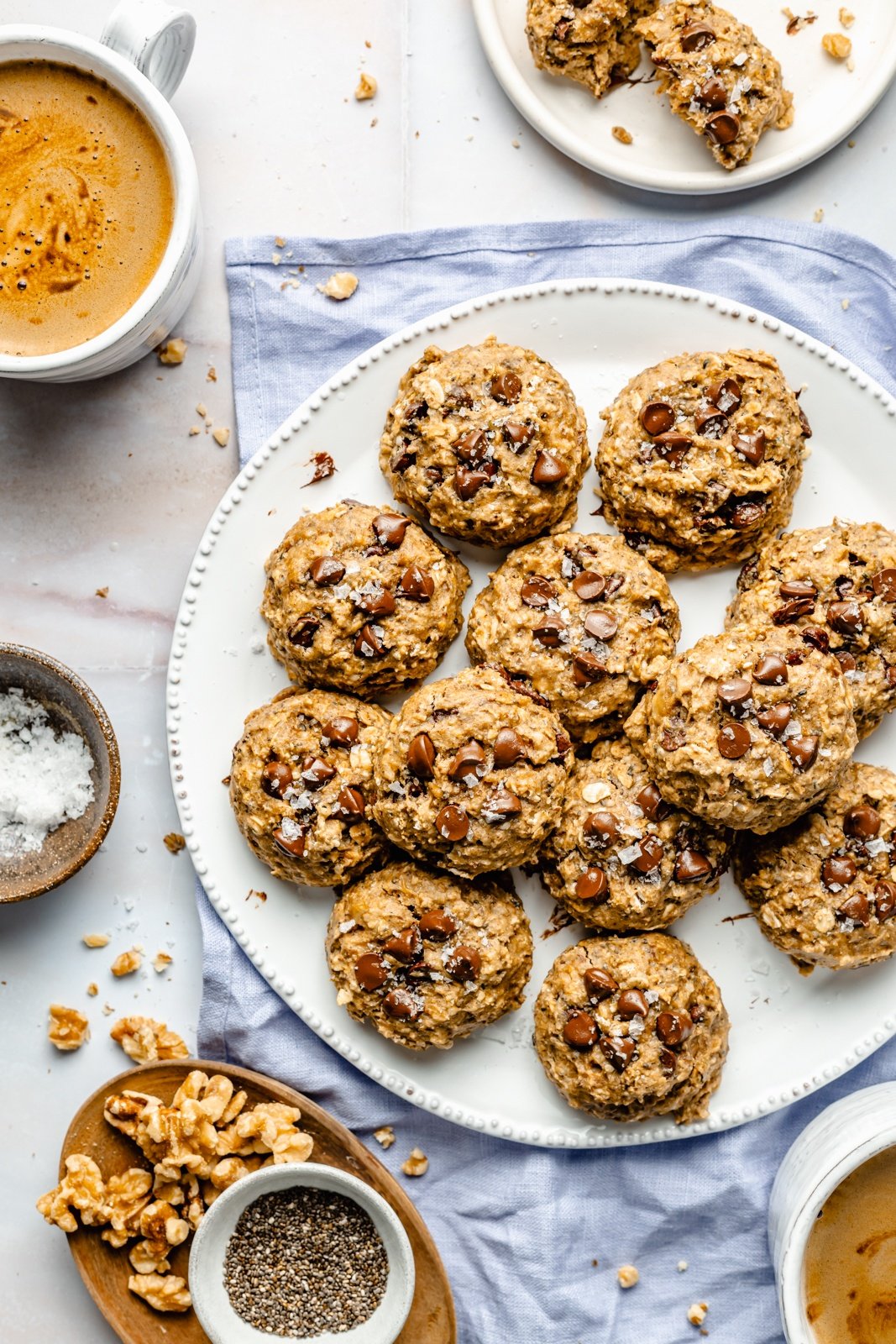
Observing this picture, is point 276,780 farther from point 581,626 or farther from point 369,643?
point 581,626

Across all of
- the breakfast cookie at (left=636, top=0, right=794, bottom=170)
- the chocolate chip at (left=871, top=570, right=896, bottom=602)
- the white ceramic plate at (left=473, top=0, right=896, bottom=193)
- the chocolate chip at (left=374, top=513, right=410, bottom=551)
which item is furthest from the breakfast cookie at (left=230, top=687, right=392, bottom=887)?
the breakfast cookie at (left=636, top=0, right=794, bottom=170)

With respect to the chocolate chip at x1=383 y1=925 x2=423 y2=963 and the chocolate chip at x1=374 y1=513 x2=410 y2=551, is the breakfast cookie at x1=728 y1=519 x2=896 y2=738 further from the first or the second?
the chocolate chip at x1=383 y1=925 x2=423 y2=963

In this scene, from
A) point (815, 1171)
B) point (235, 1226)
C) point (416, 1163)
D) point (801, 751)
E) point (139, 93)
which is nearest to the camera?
point (801, 751)

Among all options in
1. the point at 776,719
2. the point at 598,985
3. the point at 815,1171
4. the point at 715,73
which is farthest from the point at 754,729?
the point at 715,73

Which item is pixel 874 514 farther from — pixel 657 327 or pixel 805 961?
pixel 805 961

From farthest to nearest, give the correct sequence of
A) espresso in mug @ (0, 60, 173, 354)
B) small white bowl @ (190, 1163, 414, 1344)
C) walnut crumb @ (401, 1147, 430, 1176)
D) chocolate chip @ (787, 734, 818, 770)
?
1. walnut crumb @ (401, 1147, 430, 1176)
2. small white bowl @ (190, 1163, 414, 1344)
3. espresso in mug @ (0, 60, 173, 354)
4. chocolate chip @ (787, 734, 818, 770)

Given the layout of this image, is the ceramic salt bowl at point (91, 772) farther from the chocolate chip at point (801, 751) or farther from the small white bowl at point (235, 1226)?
the chocolate chip at point (801, 751)
